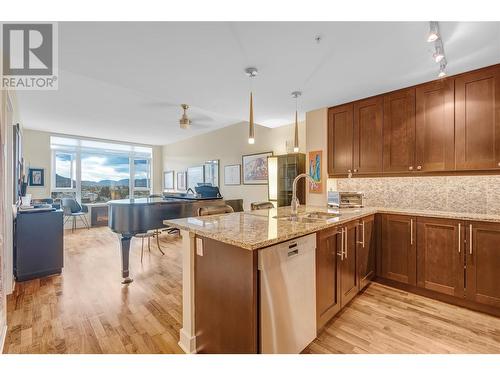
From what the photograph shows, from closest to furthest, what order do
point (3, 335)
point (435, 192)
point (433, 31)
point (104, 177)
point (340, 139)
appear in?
1. point (433, 31)
2. point (3, 335)
3. point (435, 192)
4. point (340, 139)
5. point (104, 177)

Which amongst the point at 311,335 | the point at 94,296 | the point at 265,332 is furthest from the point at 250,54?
the point at 94,296

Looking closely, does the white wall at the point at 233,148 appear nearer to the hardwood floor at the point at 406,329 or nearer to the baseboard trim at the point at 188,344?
the hardwood floor at the point at 406,329

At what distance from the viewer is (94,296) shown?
2430 mm

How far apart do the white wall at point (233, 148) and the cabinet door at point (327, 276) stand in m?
2.65

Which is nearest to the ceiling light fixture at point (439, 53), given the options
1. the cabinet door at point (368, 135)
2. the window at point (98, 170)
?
the cabinet door at point (368, 135)

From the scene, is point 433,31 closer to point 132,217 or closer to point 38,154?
point 132,217

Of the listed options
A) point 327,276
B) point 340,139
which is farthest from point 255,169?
point 327,276

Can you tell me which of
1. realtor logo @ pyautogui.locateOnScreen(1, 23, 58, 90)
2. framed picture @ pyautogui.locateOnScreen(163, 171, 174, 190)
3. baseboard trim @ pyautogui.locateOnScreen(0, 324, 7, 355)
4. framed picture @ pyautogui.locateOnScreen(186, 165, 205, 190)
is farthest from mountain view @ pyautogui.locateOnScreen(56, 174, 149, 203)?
baseboard trim @ pyautogui.locateOnScreen(0, 324, 7, 355)

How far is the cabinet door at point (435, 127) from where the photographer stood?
2.47 meters

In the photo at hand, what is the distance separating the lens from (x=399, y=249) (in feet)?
8.38

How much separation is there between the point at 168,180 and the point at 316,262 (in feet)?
23.1
